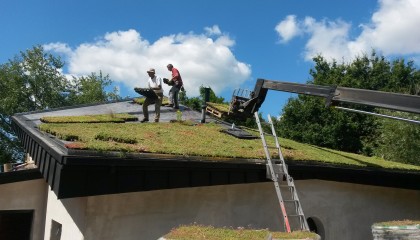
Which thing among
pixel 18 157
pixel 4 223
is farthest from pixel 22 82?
pixel 4 223

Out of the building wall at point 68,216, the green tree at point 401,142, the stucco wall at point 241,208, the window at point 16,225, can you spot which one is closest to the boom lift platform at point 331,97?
the stucco wall at point 241,208

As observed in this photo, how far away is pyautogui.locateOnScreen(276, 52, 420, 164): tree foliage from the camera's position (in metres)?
31.5

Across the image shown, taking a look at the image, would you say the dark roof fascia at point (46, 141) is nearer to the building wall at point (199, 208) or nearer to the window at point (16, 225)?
the building wall at point (199, 208)

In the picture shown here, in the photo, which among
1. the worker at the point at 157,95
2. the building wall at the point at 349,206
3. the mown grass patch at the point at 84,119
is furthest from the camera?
the worker at the point at 157,95

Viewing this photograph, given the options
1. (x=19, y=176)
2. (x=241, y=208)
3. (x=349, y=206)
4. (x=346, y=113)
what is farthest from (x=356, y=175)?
Answer: (x=346, y=113)

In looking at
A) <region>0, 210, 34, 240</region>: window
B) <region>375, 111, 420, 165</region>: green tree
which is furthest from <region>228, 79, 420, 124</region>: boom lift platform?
<region>375, 111, 420, 165</region>: green tree

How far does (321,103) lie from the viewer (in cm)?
3328

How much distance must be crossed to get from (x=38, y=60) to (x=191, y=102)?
17.9 m

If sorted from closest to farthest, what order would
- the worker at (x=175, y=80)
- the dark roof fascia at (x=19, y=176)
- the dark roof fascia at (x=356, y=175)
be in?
the dark roof fascia at (x=19, y=176)
the dark roof fascia at (x=356, y=175)
the worker at (x=175, y=80)

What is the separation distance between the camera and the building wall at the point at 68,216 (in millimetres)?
5739

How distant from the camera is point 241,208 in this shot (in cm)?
766

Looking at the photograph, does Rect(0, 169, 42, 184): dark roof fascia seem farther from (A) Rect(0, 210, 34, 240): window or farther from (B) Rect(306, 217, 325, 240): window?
(B) Rect(306, 217, 325, 240): window

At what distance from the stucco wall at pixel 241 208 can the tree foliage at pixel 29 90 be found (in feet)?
114

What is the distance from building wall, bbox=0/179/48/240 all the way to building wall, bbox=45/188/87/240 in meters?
0.36
